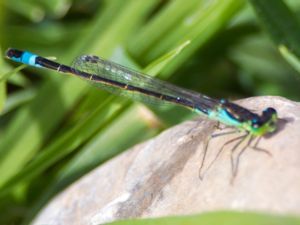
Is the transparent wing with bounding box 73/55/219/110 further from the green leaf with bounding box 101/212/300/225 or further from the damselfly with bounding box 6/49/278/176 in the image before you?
the green leaf with bounding box 101/212/300/225

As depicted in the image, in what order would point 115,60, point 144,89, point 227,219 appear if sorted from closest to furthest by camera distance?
point 227,219 < point 144,89 < point 115,60

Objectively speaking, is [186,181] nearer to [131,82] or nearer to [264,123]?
[264,123]

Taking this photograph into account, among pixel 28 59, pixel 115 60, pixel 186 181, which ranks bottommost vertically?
pixel 186 181

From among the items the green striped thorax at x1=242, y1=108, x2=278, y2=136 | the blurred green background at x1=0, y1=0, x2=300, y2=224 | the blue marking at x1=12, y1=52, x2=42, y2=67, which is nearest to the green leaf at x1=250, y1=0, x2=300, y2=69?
the blurred green background at x1=0, y1=0, x2=300, y2=224

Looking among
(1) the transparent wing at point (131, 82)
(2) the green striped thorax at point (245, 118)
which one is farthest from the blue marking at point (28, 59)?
(2) the green striped thorax at point (245, 118)

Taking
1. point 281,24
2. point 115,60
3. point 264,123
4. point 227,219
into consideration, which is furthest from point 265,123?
point 115,60

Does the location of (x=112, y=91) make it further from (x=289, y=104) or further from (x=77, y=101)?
(x=289, y=104)

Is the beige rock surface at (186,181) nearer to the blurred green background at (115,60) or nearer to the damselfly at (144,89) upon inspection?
the damselfly at (144,89)

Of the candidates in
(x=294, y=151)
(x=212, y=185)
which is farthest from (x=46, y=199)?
(x=294, y=151)
